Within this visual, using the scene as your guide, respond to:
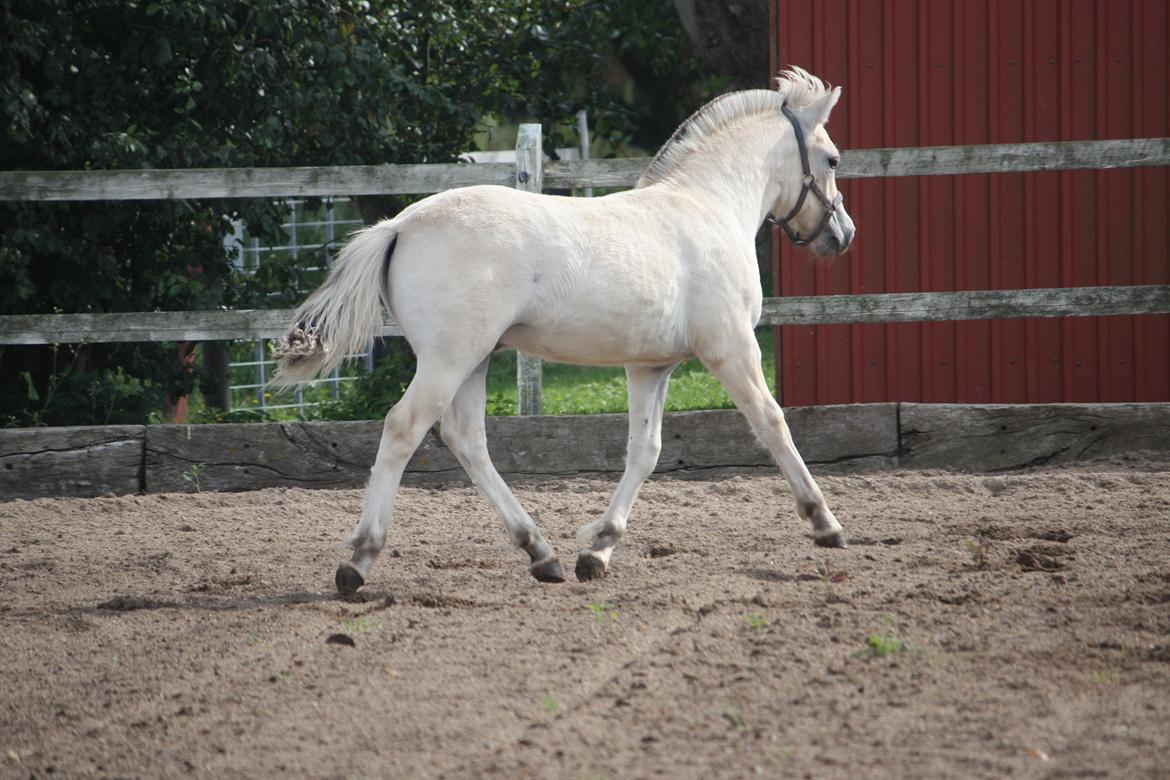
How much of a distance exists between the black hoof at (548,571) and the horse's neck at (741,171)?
5.66 ft

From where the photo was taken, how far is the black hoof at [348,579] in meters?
4.75

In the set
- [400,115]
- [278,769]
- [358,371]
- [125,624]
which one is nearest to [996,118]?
[400,115]

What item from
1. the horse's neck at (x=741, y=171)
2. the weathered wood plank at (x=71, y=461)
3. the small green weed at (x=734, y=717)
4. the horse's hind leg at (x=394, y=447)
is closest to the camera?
the small green weed at (x=734, y=717)

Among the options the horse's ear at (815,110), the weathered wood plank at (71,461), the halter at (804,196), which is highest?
the horse's ear at (815,110)

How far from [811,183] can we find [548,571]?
2.24m

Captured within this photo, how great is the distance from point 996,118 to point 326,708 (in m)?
6.69

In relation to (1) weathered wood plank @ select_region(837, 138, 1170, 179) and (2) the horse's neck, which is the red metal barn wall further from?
(2) the horse's neck

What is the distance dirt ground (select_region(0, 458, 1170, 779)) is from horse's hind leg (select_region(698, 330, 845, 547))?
0.14 meters

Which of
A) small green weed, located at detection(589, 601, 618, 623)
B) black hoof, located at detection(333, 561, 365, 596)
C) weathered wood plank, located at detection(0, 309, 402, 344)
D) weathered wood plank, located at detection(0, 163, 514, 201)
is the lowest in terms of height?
small green weed, located at detection(589, 601, 618, 623)

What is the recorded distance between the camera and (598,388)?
12484 millimetres

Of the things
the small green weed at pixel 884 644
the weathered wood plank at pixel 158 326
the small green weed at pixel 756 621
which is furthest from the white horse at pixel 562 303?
the weathered wood plank at pixel 158 326

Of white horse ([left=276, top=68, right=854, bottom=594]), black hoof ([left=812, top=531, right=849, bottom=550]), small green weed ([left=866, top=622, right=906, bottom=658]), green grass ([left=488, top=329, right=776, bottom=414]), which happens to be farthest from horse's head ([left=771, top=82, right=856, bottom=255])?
green grass ([left=488, top=329, right=776, bottom=414])

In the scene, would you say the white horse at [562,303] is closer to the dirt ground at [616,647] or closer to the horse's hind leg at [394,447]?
the horse's hind leg at [394,447]

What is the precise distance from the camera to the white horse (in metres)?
4.72
